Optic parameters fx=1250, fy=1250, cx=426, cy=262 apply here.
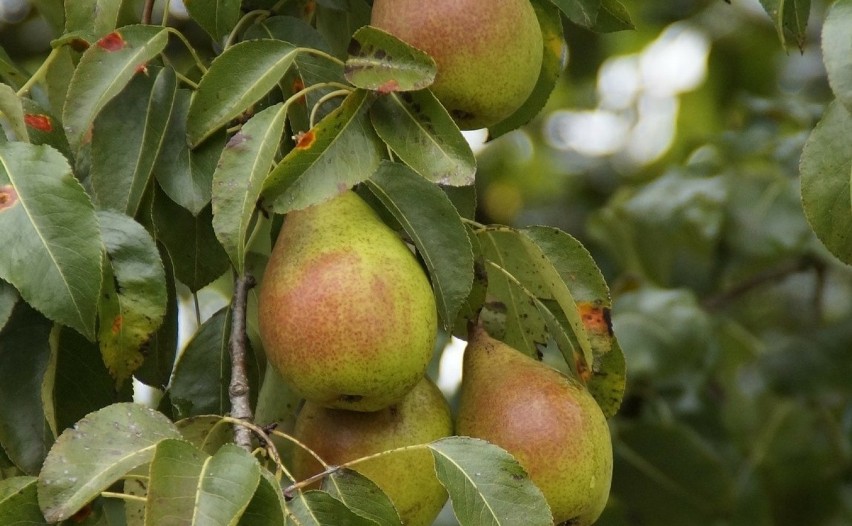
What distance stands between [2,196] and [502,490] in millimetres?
539

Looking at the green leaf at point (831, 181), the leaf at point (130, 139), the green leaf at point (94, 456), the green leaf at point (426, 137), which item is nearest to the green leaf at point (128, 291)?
the leaf at point (130, 139)

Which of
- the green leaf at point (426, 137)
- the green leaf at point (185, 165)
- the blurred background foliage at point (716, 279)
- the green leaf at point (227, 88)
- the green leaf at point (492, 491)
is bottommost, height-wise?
the blurred background foliage at point (716, 279)

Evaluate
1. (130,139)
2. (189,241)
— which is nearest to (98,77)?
(130,139)

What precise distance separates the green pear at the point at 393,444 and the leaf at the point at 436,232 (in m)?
0.10

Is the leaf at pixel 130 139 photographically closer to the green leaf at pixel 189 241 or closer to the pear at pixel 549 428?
the green leaf at pixel 189 241

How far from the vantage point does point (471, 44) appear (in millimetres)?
1284

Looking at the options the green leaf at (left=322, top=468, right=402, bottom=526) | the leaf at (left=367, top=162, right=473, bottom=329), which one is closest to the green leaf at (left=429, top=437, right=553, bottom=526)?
the green leaf at (left=322, top=468, right=402, bottom=526)

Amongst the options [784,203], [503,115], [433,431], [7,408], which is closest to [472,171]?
[503,115]

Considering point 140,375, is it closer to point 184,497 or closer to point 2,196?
point 2,196

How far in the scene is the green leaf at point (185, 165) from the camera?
131 cm

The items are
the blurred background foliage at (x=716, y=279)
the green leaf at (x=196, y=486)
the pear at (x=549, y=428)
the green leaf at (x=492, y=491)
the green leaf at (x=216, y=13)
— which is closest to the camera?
the green leaf at (x=196, y=486)

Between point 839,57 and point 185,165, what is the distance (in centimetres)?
67

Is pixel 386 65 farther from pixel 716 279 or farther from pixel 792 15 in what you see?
pixel 716 279

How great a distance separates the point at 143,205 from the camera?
54.5 inches
